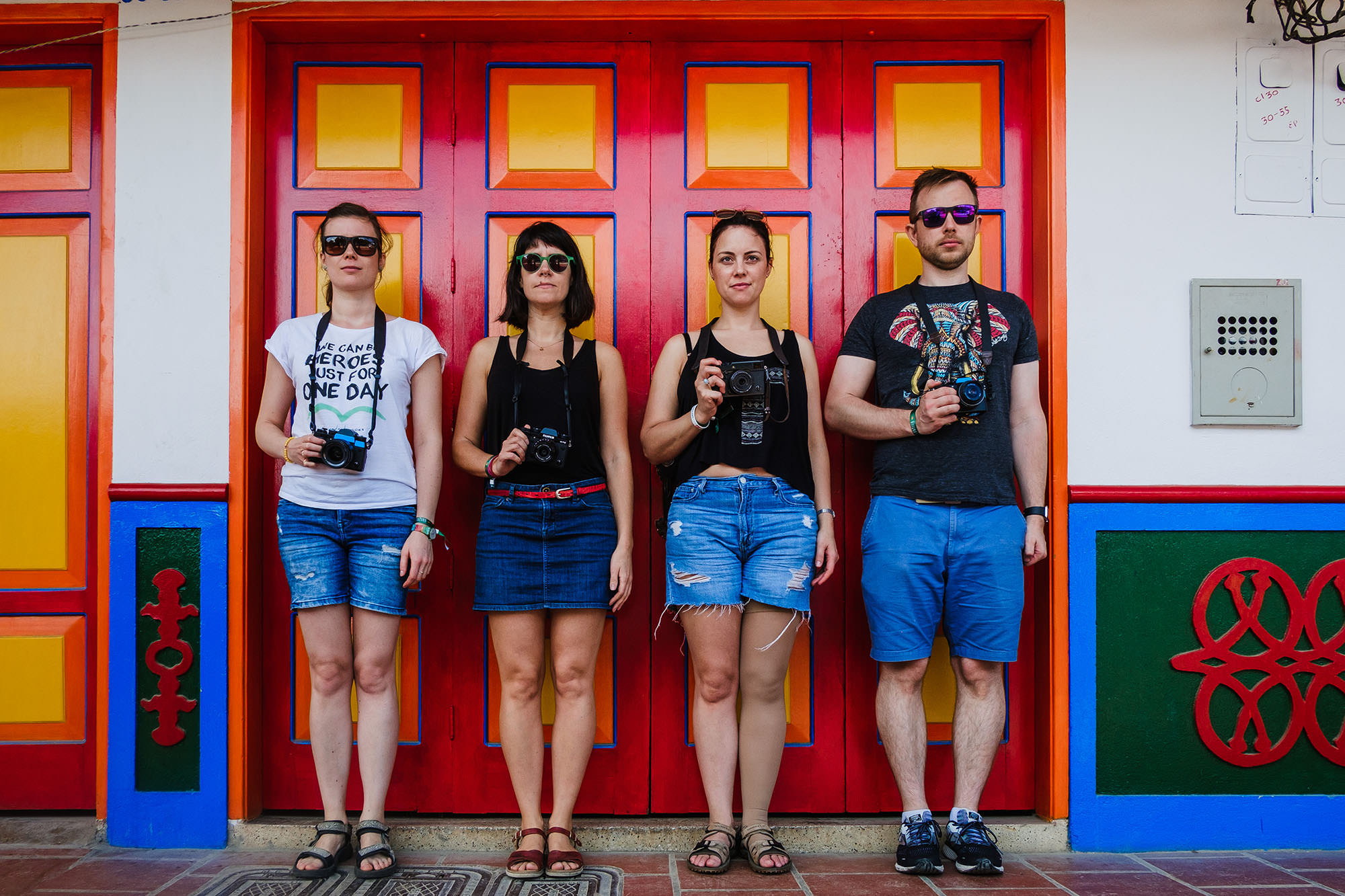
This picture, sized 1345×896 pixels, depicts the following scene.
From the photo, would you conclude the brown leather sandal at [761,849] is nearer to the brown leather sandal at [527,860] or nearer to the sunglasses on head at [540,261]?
the brown leather sandal at [527,860]

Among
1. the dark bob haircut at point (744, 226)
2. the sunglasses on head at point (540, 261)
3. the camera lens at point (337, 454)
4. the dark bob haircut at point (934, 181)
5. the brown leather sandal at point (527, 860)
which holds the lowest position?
the brown leather sandal at point (527, 860)

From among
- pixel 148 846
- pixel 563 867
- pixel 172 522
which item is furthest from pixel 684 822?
pixel 172 522

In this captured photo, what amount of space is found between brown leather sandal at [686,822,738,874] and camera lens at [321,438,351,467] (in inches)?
61.1

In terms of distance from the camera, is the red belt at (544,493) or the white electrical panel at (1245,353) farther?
the white electrical panel at (1245,353)

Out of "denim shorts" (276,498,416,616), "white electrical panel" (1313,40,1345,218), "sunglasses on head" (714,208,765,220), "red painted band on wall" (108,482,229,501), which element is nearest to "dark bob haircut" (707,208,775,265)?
"sunglasses on head" (714,208,765,220)

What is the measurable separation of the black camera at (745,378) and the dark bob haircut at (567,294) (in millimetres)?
551

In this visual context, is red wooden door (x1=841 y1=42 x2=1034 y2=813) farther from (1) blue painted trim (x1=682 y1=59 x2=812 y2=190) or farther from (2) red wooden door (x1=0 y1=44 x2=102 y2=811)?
(2) red wooden door (x1=0 y1=44 x2=102 y2=811)

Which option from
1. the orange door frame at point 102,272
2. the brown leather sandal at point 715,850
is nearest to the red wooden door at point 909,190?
the brown leather sandal at point 715,850

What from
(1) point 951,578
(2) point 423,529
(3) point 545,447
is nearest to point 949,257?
(1) point 951,578

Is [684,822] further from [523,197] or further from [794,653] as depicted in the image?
[523,197]

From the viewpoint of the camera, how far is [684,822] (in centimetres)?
282

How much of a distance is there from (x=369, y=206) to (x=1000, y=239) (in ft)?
7.47

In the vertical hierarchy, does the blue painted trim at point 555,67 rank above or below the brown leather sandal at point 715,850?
above

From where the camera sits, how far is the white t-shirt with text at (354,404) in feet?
8.12
